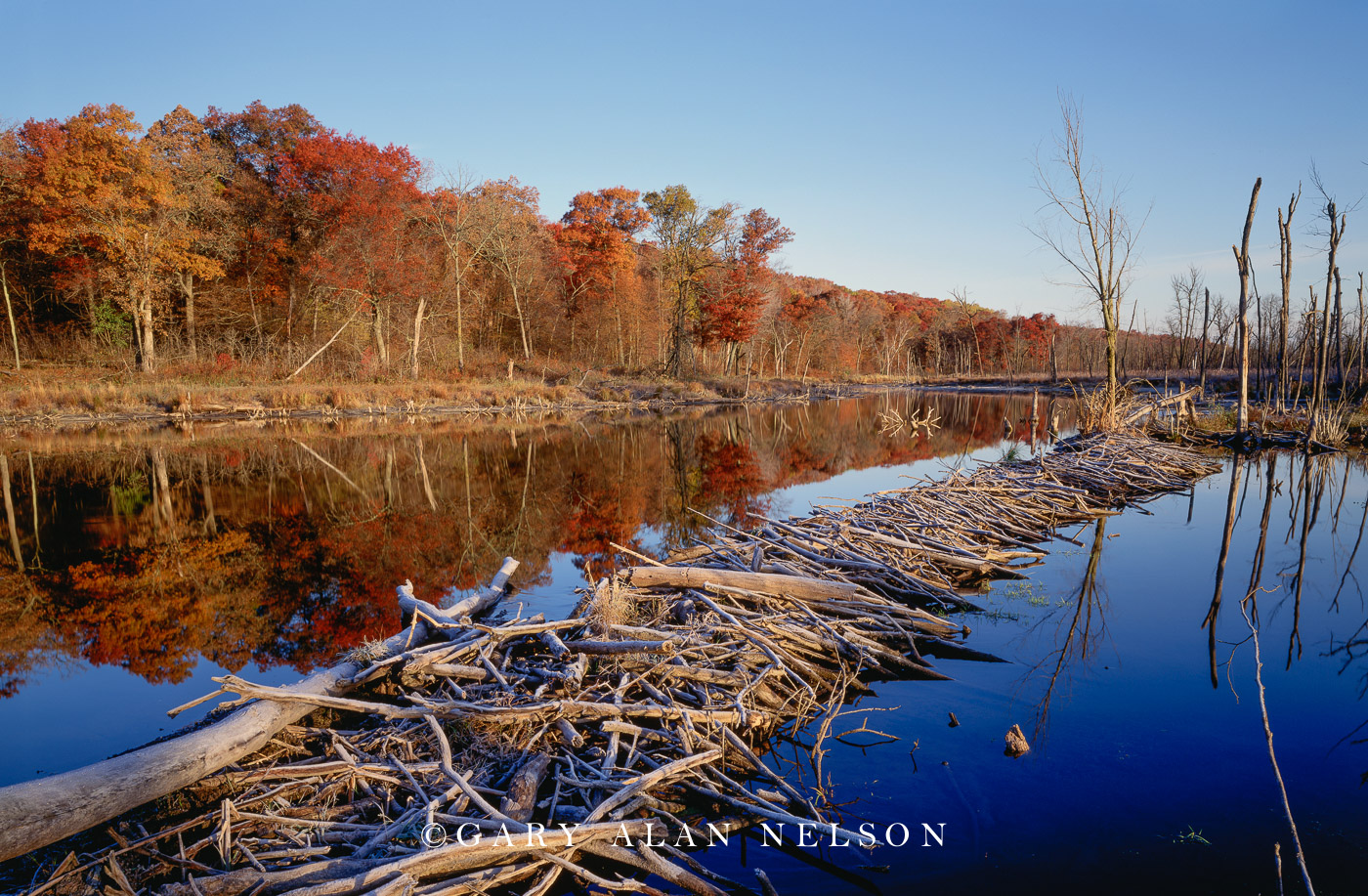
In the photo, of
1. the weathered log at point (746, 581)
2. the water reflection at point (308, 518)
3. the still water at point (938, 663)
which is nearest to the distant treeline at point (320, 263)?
the water reflection at point (308, 518)

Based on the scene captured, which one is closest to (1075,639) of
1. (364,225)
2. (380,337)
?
(380,337)

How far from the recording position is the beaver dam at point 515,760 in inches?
131

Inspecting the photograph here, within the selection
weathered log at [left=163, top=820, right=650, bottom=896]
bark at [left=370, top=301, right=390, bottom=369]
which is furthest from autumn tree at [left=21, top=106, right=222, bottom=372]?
weathered log at [left=163, top=820, right=650, bottom=896]

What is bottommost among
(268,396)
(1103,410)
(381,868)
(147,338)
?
(381,868)

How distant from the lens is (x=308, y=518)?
12.9 meters

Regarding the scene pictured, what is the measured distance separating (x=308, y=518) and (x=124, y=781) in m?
10.1

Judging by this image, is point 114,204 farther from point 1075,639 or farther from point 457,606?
point 1075,639

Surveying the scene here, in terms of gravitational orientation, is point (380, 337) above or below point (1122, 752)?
above

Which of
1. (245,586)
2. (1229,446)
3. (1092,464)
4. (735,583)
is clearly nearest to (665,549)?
(735,583)

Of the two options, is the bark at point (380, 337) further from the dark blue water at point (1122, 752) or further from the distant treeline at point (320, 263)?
the dark blue water at point (1122, 752)

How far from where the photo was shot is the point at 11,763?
4.96 metres

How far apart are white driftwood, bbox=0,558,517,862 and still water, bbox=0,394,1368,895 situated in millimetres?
1772

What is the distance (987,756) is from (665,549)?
6155 millimetres

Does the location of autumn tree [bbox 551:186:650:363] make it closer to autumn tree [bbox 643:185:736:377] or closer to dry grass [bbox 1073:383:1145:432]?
autumn tree [bbox 643:185:736:377]
